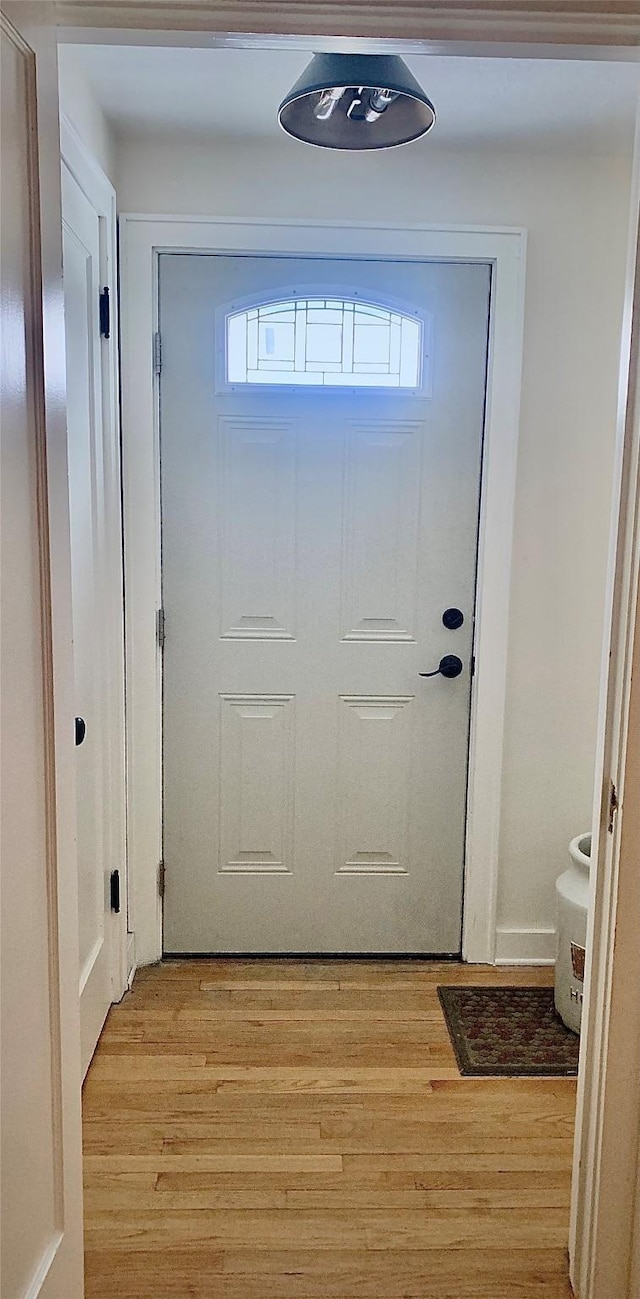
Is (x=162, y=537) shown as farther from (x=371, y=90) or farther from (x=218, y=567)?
(x=371, y=90)

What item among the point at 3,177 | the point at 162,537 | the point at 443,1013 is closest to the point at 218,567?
the point at 162,537

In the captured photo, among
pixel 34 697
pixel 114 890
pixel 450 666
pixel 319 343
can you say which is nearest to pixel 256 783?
pixel 114 890

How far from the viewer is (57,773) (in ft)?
4.30

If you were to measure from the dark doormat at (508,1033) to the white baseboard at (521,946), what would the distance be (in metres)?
0.14

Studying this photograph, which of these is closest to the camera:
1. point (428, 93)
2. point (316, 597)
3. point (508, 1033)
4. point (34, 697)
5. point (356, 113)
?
point (34, 697)

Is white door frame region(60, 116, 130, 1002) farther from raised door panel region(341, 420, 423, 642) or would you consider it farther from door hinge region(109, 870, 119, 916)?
raised door panel region(341, 420, 423, 642)

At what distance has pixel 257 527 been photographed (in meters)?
2.64

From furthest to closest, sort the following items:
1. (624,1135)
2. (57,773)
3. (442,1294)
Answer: (442,1294) < (624,1135) < (57,773)

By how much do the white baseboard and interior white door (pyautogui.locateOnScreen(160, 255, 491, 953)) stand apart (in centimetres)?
14

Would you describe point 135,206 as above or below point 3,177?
above

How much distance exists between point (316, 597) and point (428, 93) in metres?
1.28

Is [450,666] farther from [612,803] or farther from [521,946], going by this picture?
[612,803]

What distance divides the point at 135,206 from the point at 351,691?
56.7 inches

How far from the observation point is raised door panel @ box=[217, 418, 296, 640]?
8.54 ft
